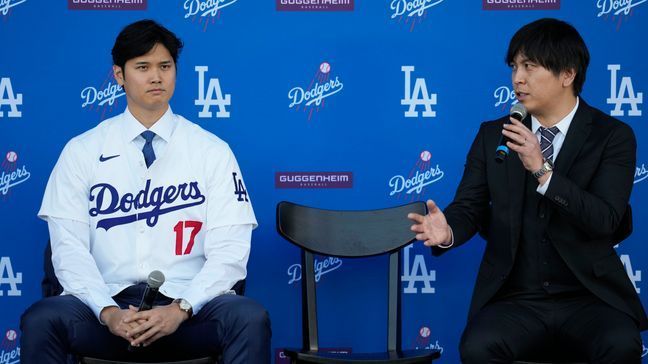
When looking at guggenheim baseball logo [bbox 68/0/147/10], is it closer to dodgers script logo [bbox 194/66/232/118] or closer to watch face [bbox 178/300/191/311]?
dodgers script logo [bbox 194/66/232/118]

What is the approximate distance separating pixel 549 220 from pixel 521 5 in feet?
3.87

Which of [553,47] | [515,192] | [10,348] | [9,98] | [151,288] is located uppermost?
[553,47]

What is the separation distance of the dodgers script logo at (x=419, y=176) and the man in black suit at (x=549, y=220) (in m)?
0.68

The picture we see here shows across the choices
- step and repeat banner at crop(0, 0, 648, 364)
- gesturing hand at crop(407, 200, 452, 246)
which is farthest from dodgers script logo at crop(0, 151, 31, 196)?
gesturing hand at crop(407, 200, 452, 246)

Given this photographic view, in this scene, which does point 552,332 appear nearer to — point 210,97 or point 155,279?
point 155,279

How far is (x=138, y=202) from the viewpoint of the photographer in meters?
3.10

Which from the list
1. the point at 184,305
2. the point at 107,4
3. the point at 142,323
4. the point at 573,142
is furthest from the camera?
the point at 107,4

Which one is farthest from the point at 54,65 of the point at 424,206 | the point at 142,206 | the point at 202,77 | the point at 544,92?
the point at 544,92

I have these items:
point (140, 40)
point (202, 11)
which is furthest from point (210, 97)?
point (140, 40)

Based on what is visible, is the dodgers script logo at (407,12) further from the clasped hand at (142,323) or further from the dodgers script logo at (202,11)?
the clasped hand at (142,323)

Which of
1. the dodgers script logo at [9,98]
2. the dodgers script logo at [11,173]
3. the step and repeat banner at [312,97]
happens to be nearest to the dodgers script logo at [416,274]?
the step and repeat banner at [312,97]

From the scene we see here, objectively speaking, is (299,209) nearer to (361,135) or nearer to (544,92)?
(361,135)

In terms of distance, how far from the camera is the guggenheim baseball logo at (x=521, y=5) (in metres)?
3.75

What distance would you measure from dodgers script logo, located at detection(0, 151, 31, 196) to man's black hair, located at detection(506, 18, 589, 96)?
1967mm
